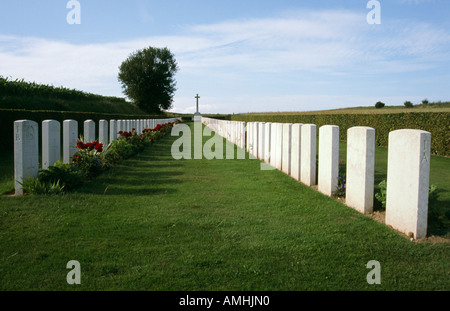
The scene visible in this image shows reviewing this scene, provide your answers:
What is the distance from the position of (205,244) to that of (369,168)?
2638mm

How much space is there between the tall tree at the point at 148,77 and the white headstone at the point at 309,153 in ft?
182

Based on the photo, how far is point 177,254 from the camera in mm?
3730

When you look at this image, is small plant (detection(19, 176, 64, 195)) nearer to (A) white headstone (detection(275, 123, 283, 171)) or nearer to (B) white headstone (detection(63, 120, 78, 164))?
(B) white headstone (detection(63, 120, 78, 164))

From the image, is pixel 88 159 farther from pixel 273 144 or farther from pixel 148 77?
pixel 148 77

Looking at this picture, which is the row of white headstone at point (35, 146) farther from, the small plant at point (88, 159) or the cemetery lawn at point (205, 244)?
the cemetery lawn at point (205, 244)

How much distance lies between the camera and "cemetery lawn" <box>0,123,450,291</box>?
3205 millimetres

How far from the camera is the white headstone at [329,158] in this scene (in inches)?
242

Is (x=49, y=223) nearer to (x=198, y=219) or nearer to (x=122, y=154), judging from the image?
(x=198, y=219)

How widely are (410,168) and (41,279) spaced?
403 cm

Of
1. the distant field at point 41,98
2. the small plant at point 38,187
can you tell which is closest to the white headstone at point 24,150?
the small plant at point 38,187

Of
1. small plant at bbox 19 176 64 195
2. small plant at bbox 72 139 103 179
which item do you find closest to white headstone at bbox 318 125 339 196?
small plant at bbox 19 176 64 195

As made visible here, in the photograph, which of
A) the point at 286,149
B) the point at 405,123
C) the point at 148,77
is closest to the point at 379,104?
the point at 148,77

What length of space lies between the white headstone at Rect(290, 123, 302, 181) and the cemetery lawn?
130cm
